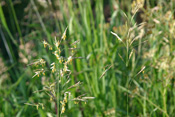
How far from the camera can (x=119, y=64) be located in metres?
2.20

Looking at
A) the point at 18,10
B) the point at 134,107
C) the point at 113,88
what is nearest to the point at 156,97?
→ the point at 134,107

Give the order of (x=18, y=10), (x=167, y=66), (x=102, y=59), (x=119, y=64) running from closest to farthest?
1. (x=167, y=66)
2. (x=102, y=59)
3. (x=119, y=64)
4. (x=18, y=10)

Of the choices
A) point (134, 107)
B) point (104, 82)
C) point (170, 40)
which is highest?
point (170, 40)

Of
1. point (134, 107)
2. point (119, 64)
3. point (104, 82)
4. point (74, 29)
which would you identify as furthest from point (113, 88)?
point (74, 29)

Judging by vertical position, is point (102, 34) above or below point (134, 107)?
above

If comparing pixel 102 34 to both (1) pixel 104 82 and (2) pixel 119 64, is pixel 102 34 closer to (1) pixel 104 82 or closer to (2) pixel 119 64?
(2) pixel 119 64

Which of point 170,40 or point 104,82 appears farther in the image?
point 104,82

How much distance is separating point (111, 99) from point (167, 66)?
24.8 inches

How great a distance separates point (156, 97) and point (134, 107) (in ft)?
0.71

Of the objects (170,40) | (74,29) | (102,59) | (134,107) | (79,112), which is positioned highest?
(74,29)

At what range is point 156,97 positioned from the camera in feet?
5.72

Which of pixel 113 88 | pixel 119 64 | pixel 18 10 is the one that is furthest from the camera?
pixel 18 10

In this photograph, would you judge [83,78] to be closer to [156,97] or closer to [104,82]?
[104,82]

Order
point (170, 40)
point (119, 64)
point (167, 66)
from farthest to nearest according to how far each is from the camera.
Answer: point (119, 64), point (170, 40), point (167, 66)
